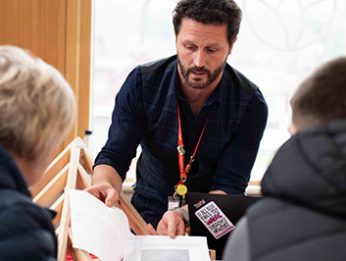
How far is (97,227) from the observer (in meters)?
1.26

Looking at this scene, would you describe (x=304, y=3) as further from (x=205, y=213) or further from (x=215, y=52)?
(x=205, y=213)

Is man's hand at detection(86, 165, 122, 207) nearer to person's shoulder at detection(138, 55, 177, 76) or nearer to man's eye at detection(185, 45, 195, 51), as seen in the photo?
person's shoulder at detection(138, 55, 177, 76)

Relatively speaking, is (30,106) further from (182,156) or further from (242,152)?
(242,152)

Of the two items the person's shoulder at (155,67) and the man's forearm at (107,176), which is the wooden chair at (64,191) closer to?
the man's forearm at (107,176)

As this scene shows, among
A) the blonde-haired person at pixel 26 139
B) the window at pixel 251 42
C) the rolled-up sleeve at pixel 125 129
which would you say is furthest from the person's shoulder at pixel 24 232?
the window at pixel 251 42

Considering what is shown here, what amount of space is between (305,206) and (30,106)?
0.49m

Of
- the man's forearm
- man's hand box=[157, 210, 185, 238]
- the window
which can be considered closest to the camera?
man's hand box=[157, 210, 185, 238]

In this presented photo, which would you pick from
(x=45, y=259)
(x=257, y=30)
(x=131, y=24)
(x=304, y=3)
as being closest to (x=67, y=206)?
(x=45, y=259)

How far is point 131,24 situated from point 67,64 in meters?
0.40

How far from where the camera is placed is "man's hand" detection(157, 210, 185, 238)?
4.76 feet

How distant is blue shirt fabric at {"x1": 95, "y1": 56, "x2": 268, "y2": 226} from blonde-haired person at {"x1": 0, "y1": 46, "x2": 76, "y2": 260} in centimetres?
94

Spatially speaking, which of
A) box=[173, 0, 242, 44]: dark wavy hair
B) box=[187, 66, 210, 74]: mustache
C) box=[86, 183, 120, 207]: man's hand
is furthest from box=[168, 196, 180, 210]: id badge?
box=[173, 0, 242, 44]: dark wavy hair

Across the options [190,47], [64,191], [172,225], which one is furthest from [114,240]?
[190,47]

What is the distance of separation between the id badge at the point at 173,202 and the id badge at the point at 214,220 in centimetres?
28
